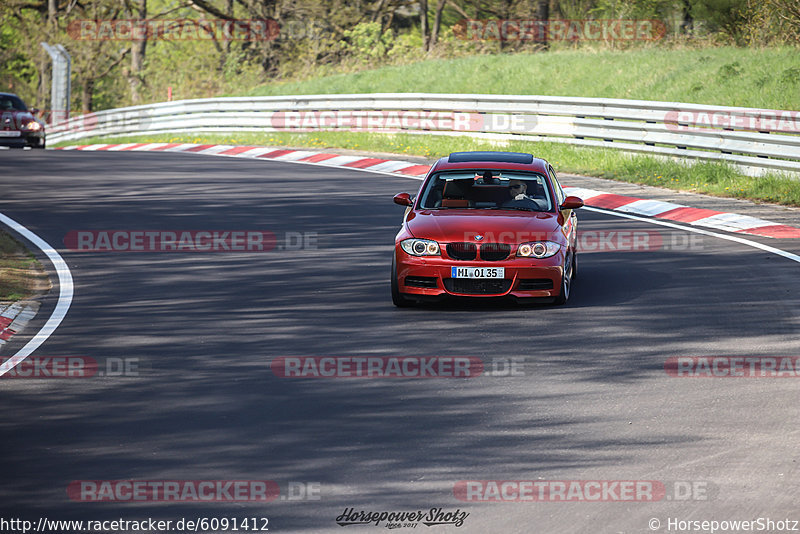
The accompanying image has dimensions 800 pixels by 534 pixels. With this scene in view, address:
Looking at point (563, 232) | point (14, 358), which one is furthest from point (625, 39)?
point (14, 358)

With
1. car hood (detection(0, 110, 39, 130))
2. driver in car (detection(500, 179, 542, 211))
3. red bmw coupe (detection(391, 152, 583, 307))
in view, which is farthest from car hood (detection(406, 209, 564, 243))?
car hood (detection(0, 110, 39, 130))

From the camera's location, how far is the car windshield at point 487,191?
41.7 ft

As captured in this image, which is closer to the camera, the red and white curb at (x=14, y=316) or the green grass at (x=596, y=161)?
the red and white curb at (x=14, y=316)

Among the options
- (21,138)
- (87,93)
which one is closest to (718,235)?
(21,138)

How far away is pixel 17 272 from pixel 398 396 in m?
6.46

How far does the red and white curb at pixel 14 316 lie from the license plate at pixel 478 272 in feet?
13.4

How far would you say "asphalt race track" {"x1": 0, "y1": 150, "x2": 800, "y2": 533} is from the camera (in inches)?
263

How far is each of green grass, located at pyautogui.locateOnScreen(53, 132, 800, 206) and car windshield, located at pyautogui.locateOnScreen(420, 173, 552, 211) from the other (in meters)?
7.66

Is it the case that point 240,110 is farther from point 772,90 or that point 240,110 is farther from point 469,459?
point 469,459

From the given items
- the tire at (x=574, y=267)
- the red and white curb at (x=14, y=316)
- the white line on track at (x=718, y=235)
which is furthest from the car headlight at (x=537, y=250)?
the red and white curb at (x=14, y=316)

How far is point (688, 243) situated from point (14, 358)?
9.10 metres

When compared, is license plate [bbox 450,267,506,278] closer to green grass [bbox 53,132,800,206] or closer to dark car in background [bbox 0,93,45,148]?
green grass [bbox 53,132,800,206]

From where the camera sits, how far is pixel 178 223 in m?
17.2

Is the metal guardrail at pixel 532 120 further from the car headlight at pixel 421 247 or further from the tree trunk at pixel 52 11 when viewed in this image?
the tree trunk at pixel 52 11
